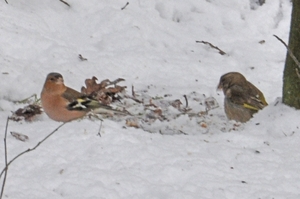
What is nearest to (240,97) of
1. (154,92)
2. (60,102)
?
(154,92)

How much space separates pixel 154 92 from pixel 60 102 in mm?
1888

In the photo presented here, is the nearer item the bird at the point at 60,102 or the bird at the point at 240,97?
the bird at the point at 60,102

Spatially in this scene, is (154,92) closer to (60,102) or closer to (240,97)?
(240,97)

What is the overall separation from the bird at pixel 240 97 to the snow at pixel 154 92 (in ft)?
0.53

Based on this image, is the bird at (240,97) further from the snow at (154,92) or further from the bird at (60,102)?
the bird at (60,102)

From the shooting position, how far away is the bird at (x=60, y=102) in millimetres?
5453

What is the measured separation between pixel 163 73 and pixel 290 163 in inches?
116

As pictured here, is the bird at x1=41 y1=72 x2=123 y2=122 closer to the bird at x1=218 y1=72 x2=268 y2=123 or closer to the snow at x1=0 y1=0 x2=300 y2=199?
the snow at x1=0 y1=0 x2=300 y2=199

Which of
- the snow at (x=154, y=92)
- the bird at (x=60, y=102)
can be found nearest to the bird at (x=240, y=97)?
the snow at (x=154, y=92)

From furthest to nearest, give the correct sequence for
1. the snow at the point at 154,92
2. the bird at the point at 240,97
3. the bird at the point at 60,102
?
1. the bird at the point at 240,97
2. the bird at the point at 60,102
3. the snow at the point at 154,92

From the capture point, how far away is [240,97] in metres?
7.41

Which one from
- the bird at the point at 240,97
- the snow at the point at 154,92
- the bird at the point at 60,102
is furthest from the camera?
the bird at the point at 240,97

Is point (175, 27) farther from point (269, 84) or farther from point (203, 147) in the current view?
point (203, 147)

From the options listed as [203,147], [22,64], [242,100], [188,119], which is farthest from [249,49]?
[203,147]
